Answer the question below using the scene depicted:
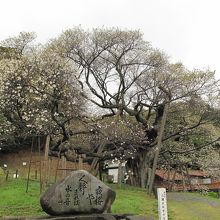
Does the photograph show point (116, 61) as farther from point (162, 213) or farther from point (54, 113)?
point (162, 213)

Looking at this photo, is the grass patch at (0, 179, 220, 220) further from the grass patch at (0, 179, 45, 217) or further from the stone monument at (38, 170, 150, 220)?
the stone monument at (38, 170, 150, 220)

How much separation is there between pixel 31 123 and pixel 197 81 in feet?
39.0

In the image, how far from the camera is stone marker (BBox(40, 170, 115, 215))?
12.4 metres

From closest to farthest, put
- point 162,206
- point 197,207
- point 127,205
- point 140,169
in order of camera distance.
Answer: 1. point 162,206
2. point 127,205
3. point 197,207
4. point 140,169

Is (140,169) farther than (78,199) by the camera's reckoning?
Yes

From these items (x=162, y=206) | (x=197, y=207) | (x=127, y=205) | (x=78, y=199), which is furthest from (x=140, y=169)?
(x=162, y=206)

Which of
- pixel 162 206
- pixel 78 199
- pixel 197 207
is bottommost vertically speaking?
pixel 162 206

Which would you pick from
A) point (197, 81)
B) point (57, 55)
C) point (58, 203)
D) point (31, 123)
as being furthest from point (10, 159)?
point (58, 203)

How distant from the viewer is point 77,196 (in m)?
12.7

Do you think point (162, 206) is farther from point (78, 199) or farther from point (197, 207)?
point (197, 207)

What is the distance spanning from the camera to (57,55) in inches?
979

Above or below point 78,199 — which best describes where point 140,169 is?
above

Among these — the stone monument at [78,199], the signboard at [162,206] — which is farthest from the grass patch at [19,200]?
the signboard at [162,206]

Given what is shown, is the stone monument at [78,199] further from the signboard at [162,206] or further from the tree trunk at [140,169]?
the tree trunk at [140,169]
